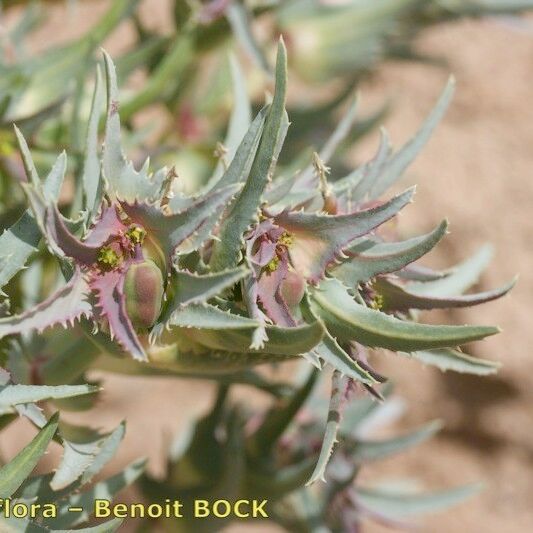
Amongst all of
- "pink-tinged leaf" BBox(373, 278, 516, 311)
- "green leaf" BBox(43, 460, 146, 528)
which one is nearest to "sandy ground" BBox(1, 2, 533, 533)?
"green leaf" BBox(43, 460, 146, 528)

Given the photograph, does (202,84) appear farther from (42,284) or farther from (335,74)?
(42,284)

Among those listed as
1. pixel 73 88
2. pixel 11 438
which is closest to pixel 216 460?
pixel 73 88

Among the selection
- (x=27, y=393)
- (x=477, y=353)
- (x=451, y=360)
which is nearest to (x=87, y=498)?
(x=27, y=393)

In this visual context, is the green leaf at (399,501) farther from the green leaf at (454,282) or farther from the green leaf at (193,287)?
the green leaf at (193,287)

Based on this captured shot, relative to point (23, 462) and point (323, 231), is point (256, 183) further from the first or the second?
point (23, 462)

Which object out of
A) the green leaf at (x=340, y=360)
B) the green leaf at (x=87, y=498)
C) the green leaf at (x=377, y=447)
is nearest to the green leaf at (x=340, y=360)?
the green leaf at (x=340, y=360)
